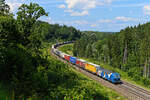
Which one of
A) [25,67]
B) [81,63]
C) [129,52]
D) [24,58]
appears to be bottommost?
[129,52]

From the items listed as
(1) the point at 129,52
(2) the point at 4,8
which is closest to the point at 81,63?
(2) the point at 4,8

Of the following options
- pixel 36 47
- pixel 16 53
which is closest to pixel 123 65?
pixel 36 47

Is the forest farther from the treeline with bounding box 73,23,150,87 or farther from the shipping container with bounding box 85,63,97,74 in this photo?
the treeline with bounding box 73,23,150,87

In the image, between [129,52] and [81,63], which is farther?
[129,52]

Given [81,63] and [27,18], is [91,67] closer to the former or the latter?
[81,63]

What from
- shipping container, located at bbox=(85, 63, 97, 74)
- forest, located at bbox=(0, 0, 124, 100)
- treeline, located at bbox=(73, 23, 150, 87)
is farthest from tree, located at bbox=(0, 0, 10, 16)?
treeline, located at bbox=(73, 23, 150, 87)

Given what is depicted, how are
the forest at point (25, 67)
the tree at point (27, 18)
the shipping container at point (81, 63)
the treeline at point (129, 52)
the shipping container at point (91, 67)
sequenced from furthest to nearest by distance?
the treeline at point (129, 52) → the shipping container at point (81, 63) → the shipping container at point (91, 67) → the tree at point (27, 18) → the forest at point (25, 67)

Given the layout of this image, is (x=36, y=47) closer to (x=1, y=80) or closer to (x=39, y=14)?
(x=39, y=14)

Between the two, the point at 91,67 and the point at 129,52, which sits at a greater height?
the point at 91,67

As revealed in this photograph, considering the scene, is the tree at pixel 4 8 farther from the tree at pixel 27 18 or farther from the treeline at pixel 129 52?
the treeline at pixel 129 52

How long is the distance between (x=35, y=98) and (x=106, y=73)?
85.9 ft

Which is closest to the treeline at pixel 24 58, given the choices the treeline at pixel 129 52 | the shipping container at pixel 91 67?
the shipping container at pixel 91 67

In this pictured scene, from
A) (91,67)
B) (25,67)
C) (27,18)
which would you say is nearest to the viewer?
(25,67)

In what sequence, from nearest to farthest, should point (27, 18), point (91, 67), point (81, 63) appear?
point (27, 18) < point (91, 67) < point (81, 63)
